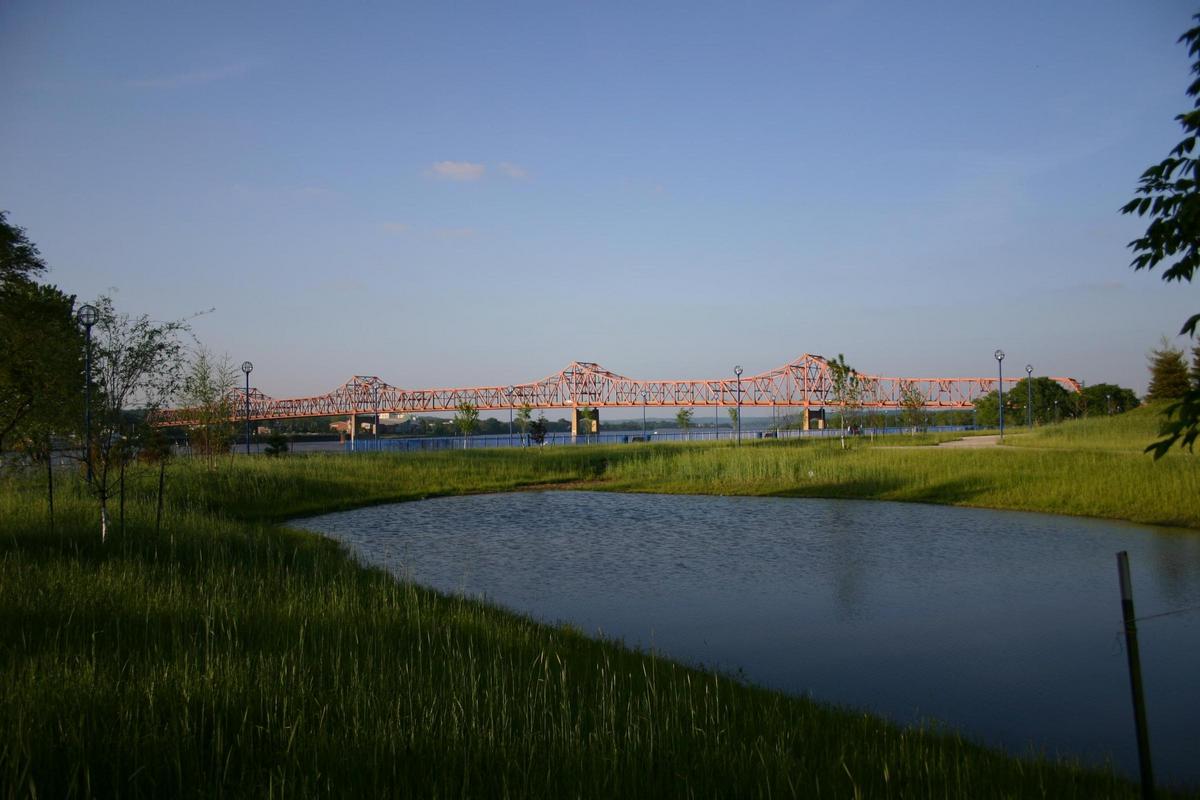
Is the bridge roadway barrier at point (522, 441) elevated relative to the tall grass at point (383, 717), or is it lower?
elevated

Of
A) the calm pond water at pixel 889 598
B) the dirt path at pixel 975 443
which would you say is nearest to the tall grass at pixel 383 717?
the calm pond water at pixel 889 598

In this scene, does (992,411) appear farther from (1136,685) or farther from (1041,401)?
(1136,685)

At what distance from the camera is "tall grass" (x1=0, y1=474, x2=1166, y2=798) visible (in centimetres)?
337

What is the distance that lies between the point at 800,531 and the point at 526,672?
9746mm

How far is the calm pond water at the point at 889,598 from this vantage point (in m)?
5.55

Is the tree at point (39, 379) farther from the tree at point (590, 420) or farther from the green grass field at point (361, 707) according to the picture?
the tree at point (590, 420)

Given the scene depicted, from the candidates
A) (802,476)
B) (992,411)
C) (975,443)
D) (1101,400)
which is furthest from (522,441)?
(1101,400)

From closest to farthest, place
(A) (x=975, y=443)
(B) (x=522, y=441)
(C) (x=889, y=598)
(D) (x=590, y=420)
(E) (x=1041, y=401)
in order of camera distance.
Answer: (C) (x=889, y=598)
(A) (x=975, y=443)
(B) (x=522, y=441)
(E) (x=1041, y=401)
(D) (x=590, y=420)

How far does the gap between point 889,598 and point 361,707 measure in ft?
21.6

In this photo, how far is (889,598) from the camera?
28.7ft

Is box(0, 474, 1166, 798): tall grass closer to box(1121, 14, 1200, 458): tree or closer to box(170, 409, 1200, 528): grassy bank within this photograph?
box(1121, 14, 1200, 458): tree

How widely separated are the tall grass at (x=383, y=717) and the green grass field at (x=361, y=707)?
0.06 feet

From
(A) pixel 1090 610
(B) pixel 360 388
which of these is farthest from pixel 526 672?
(B) pixel 360 388

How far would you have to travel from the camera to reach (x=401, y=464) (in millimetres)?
25141
